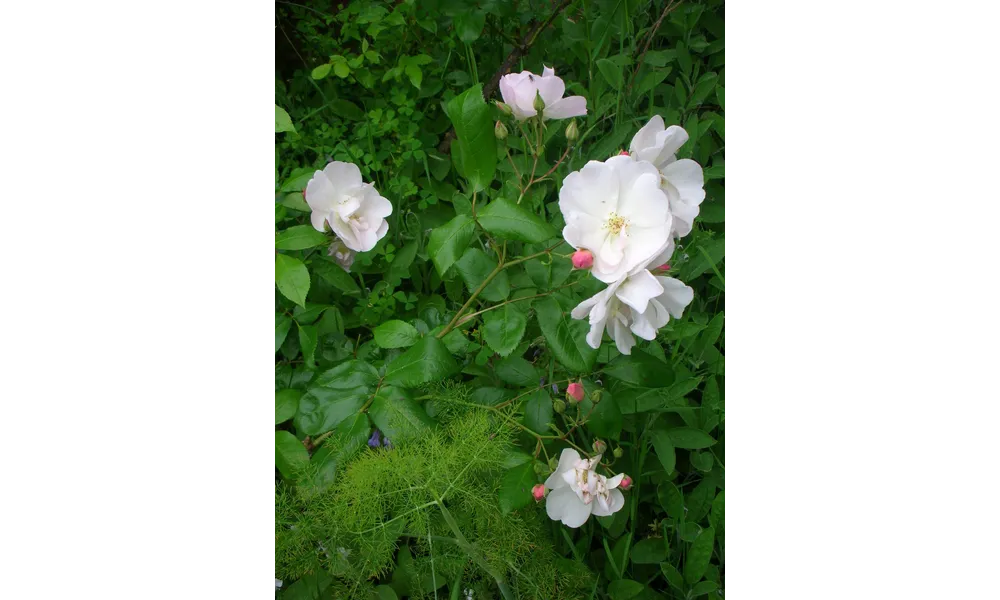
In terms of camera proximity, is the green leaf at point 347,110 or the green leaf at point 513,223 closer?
the green leaf at point 513,223

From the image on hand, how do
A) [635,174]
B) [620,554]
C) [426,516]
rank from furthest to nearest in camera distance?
[620,554] → [426,516] → [635,174]

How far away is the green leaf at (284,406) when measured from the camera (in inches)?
33.9

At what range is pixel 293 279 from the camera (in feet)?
2.82

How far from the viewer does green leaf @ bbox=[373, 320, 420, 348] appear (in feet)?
2.87

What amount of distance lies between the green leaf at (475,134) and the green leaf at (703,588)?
1.72 ft

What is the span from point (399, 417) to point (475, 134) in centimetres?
31

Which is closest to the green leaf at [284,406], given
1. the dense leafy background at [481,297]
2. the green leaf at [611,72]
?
the dense leafy background at [481,297]

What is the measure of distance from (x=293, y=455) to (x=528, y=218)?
37 cm

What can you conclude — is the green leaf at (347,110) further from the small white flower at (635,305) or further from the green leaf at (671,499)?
the green leaf at (671,499)

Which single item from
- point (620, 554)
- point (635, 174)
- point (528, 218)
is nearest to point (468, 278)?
point (528, 218)

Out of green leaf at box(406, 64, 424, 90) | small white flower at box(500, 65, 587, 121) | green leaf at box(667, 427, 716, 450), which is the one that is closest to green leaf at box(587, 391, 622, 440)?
green leaf at box(667, 427, 716, 450)

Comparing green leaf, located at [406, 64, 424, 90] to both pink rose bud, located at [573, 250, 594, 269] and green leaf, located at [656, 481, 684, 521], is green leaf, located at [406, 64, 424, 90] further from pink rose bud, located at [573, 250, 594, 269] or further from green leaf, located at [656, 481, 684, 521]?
green leaf, located at [656, 481, 684, 521]
